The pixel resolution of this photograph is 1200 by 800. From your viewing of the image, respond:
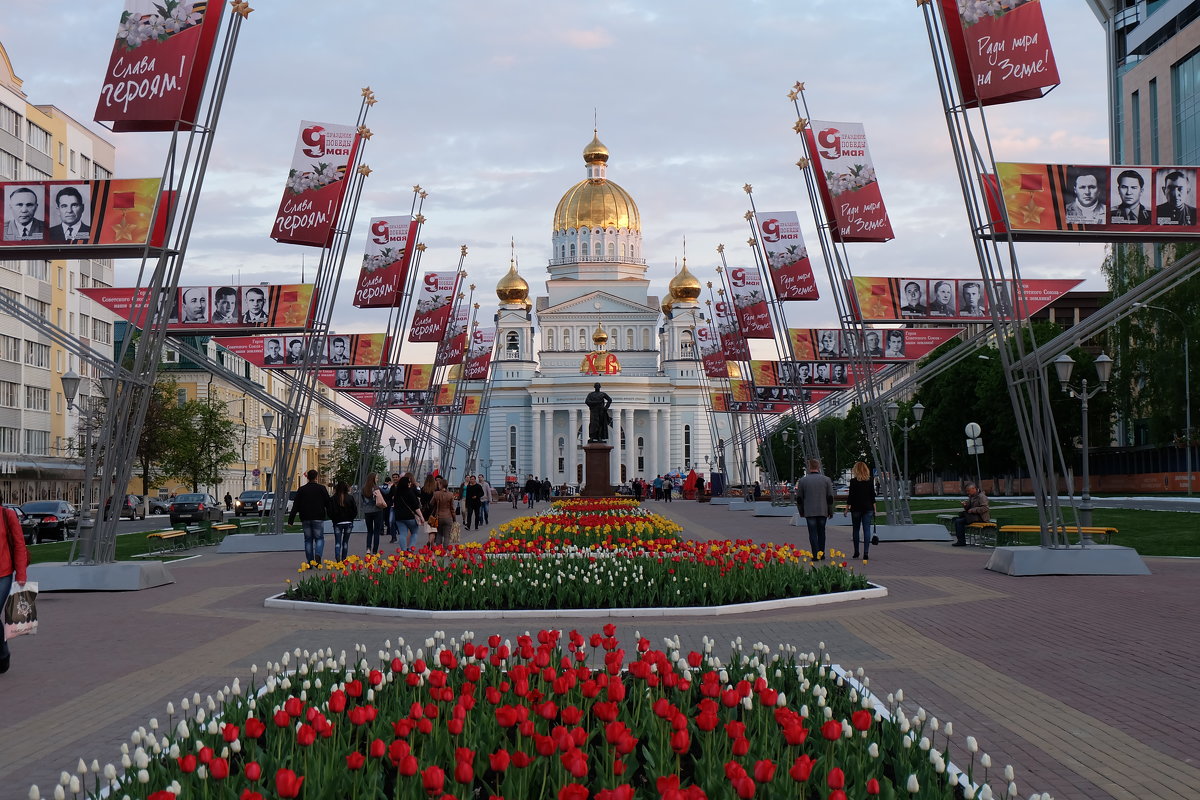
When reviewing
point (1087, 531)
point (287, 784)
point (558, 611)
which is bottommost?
point (558, 611)

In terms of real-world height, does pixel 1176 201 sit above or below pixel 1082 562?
above

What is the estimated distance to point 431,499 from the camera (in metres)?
25.6

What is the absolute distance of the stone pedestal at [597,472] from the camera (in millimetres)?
46000

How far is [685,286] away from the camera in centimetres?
13862

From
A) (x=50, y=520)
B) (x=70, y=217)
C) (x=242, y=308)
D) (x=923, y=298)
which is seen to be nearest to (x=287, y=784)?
(x=70, y=217)

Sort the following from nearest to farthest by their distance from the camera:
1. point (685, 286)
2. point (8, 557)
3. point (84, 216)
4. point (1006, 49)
Result: point (8, 557), point (1006, 49), point (84, 216), point (685, 286)

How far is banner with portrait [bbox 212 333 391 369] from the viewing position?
4009cm

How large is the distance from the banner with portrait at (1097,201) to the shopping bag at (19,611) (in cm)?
1479

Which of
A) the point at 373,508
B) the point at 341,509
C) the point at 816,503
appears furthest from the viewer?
the point at 373,508

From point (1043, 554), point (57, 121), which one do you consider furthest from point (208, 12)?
point (57, 121)

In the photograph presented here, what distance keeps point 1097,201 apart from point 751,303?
82.9 ft

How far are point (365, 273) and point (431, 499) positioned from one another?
34.7 feet

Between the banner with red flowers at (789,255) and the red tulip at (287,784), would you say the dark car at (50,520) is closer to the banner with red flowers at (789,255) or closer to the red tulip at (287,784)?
the banner with red flowers at (789,255)

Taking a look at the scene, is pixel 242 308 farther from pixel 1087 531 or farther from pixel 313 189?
pixel 1087 531
